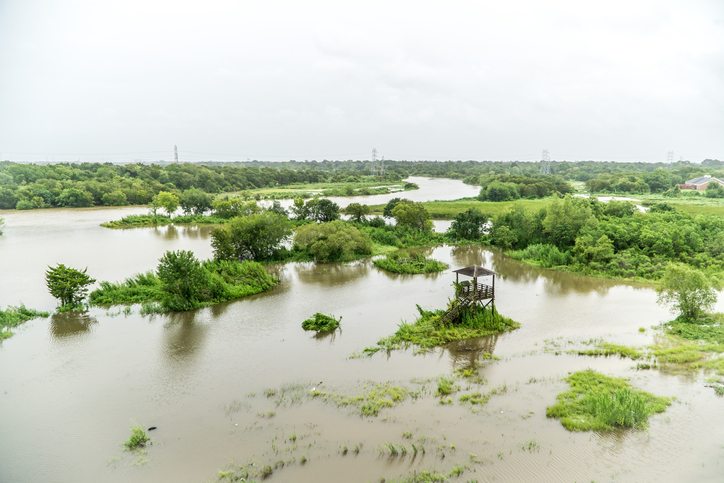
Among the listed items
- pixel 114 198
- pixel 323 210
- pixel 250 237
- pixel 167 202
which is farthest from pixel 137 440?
pixel 114 198

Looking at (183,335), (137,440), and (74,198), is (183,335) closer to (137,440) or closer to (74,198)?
(137,440)

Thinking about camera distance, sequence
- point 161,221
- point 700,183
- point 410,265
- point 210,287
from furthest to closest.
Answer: point 700,183 < point 161,221 < point 410,265 < point 210,287

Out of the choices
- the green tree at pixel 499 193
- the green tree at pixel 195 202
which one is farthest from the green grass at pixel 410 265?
the green tree at pixel 499 193

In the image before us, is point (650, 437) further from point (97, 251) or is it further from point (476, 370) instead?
point (97, 251)

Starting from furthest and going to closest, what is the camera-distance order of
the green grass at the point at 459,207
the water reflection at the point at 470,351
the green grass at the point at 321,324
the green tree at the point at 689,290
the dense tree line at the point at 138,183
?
the dense tree line at the point at 138,183 → the green grass at the point at 459,207 → the green grass at the point at 321,324 → the green tree at the point at 689,290 → the water reflection at the point at 470,351

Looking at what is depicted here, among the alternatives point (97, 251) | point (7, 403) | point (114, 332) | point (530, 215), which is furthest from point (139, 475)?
point (530, 215)

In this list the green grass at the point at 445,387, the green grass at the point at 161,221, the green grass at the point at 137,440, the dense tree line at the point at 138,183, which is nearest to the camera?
the green grass at the point at 137,440

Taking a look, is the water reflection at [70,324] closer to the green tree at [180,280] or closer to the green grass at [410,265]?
the green tree at [180,280]
